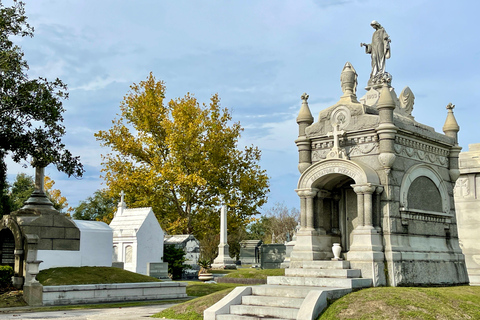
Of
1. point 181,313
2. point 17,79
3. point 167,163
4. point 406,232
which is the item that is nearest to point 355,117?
point 406,232

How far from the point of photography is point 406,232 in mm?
13852

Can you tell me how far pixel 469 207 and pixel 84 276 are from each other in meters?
13.9

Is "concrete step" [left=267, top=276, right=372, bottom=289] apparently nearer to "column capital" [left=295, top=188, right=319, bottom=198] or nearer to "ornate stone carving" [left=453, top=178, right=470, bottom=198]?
"column capital" [left=295, top=188, right=319, bottom=198]

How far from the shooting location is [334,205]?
15055mm

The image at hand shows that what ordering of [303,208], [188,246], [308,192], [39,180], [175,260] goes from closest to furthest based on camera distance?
1. [308,192]
2. [303,208]
3. [39,180]
4. [175,260]
5. [188,246]

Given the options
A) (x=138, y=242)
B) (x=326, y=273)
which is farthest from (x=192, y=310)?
(x=138, y=242)

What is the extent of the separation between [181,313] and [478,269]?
11.7 metres

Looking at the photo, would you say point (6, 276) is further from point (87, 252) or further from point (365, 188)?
point (365, 188)

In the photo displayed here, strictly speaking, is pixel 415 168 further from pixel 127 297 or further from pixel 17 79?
pixel 17 79

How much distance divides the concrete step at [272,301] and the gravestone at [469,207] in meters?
10.5

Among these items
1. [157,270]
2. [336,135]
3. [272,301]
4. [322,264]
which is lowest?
[157,270]

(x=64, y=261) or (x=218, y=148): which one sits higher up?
(x=218, y=148)

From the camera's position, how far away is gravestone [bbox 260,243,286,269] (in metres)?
35.2

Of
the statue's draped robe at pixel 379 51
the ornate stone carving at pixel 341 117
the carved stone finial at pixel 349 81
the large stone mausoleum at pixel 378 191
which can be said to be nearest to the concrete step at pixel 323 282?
the large stone mausoleum at pixel 378 191
